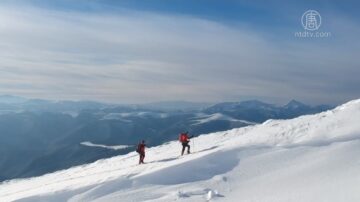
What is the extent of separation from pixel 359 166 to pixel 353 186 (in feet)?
9.52

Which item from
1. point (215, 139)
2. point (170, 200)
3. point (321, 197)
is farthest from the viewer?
point (215, 139)

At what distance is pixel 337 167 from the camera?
891 inches

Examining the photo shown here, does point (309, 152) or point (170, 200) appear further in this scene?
point (309, 152)

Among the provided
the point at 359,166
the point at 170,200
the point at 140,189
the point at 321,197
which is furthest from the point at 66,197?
the point at 359,166

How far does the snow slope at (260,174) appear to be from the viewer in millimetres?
21016

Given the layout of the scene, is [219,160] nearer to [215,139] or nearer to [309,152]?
[309,152]

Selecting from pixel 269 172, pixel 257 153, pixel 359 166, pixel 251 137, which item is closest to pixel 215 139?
pixel 251 137

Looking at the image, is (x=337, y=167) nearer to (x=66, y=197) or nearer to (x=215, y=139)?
(x=66, y=197)

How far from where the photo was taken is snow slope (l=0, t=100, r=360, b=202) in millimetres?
21016

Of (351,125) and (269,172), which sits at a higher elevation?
(351,125)

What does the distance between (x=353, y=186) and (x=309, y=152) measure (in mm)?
5825

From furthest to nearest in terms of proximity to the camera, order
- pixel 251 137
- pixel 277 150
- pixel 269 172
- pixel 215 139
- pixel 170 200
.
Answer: pixel 215 139 → pixel 251 137 → pixel 277 150 → pixel 269 172 → pixel 170 200

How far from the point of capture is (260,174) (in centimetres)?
2383

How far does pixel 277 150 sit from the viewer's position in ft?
86.7
